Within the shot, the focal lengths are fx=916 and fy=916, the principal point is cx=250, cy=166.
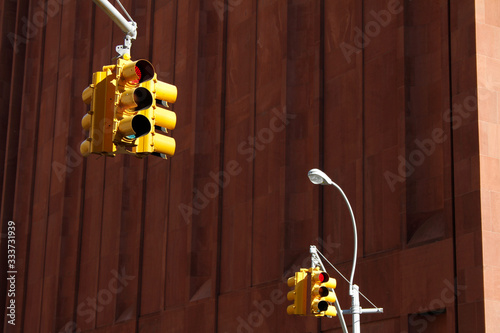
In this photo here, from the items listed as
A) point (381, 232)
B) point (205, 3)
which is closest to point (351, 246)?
point (381, 232)

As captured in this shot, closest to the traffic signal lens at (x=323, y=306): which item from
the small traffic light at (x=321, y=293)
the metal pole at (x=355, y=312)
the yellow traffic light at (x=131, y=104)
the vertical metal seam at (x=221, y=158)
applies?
the small traffic light at (x=321, y=293)

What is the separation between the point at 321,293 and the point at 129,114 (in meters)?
8.81

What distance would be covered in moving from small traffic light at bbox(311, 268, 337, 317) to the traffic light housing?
8303 millimetres

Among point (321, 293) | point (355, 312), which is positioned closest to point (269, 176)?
point (355, 312)

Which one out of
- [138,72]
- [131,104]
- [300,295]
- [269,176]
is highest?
[269,176]

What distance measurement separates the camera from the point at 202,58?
35719 mm

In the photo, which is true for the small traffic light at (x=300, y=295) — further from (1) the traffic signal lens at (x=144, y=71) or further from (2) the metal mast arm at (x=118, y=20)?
(1) the traffic signal lens at (x=144, y=71)

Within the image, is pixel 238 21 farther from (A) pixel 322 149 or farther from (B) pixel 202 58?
(A) pixel 322 149

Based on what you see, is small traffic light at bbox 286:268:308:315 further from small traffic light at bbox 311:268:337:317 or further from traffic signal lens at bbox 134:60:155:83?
traffic signal lens at bbox 134:60:155:83

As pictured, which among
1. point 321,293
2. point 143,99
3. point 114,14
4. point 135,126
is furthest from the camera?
point 321,293

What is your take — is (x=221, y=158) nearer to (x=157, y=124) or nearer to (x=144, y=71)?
(x=144, y=71)

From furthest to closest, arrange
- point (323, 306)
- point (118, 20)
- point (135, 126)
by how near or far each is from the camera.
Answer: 1. point (323, 306)
2. point (118, 20)
3. point (135, 126)

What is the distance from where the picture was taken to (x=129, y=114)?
10.8 m

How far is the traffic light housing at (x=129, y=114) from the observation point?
34.9 ft
